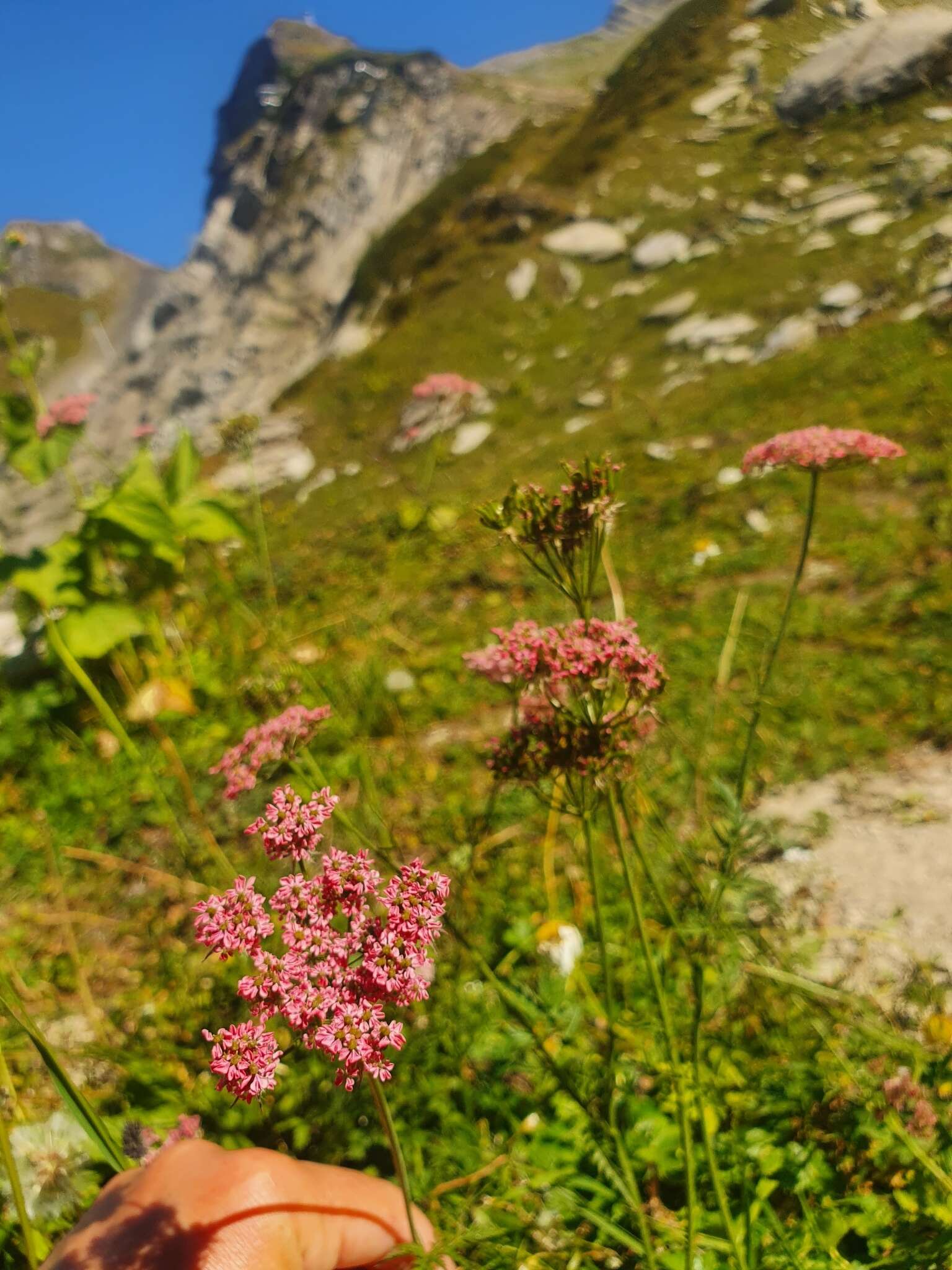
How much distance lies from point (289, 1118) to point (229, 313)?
5746 centimetres

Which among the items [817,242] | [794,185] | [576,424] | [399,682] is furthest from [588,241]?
[399,682]

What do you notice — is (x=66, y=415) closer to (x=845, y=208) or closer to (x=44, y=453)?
(x=44, y=453)

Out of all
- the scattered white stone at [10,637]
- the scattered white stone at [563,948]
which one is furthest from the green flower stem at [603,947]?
the scattered white stone at [10,637]

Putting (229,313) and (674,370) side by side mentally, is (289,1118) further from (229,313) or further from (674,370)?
(229,313)

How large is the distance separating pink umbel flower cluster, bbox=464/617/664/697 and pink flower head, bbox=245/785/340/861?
64cm

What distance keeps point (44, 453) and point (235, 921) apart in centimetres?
453

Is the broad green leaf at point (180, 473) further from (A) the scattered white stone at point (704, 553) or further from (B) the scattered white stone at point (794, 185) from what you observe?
(B) the scattered white stone at point (794, 185)

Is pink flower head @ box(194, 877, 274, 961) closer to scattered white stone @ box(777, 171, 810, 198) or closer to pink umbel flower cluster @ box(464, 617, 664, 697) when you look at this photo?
pink umbel flower cluster @ box(464, 617, 664, 697)

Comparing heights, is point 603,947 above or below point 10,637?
above

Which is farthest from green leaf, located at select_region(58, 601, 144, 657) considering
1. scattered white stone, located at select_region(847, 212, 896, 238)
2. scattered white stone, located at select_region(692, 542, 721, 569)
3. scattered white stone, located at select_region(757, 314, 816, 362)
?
scattered white stone, located at select_region(847, 212, 896, 238)

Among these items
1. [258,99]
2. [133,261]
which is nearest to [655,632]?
[258,99]

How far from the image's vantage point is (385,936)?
3.93ft

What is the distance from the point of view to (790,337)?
1195 cm

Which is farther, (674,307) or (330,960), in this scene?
(674,307)
